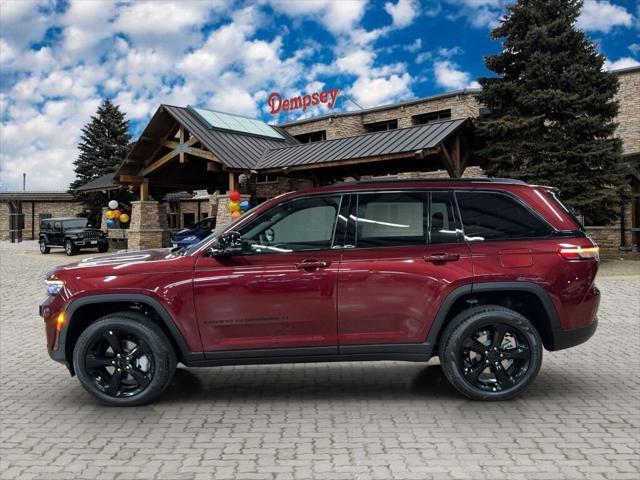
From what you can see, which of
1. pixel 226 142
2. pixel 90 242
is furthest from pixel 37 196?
pixel 226 142

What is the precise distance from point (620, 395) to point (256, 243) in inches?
139

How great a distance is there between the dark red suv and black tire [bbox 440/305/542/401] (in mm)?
10

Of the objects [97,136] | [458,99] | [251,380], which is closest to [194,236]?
[458,99]

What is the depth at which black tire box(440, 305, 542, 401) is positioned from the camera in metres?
4.89

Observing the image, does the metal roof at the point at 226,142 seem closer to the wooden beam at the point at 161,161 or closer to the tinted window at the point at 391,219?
the wooden beam at the point at 161,161

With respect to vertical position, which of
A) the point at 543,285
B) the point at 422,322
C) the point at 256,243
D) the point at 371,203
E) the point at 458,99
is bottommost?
the point at 422,322

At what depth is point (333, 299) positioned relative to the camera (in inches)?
191

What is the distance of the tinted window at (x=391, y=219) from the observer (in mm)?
5008

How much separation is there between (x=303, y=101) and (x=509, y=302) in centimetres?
3228

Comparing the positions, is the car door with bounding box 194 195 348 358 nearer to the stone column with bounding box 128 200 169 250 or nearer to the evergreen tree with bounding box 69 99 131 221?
the stone column with bounding box 128 200 169 250

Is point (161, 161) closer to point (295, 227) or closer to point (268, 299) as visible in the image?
point (295, 227)

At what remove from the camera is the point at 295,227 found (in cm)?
508

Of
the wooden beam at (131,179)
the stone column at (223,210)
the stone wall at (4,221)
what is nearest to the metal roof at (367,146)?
the stone column at (223,210)

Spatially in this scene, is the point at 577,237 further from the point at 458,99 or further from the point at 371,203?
the point at 458,99
